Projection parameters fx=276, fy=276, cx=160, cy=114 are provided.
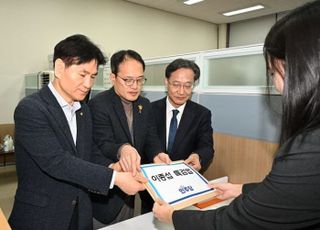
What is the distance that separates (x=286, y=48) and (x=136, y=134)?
1.04 meters

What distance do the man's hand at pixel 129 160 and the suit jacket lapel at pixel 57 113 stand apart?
229 millimetres

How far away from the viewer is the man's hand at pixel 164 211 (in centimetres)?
101

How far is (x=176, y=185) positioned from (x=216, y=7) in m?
5.75

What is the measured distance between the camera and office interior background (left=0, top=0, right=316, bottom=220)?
186cm

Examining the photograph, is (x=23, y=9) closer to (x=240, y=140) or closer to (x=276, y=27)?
(x=240, y=140)

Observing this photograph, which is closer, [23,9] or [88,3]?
[23,9]

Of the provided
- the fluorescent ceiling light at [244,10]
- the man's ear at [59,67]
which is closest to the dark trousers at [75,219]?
the man's ear at [59,67]

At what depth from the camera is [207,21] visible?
7.43 meters

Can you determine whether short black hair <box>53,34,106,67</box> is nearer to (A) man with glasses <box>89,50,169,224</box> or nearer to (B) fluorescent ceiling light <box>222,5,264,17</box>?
(A) man with glasses <box>89,50,169,224</box>

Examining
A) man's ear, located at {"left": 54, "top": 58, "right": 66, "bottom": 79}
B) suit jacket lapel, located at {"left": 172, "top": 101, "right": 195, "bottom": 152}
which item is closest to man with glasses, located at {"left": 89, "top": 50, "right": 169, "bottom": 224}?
suit jacket lapel, located at {"left": 172, "top": 101, "right": 195, "bottom": 152}

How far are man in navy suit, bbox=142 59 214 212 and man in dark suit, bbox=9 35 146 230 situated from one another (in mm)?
631

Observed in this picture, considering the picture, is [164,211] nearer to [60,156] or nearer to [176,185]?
[176,185]

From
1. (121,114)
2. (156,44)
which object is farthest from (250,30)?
(121,114)

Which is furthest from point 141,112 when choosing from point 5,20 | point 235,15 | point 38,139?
point 235,15
